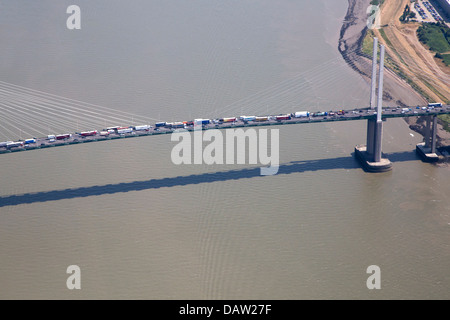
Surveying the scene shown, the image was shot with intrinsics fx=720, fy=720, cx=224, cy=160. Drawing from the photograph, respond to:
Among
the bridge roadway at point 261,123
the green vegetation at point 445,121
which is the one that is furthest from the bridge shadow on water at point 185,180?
the green vegetation at point 445,121

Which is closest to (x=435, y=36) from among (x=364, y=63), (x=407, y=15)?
(x=407, y=15)

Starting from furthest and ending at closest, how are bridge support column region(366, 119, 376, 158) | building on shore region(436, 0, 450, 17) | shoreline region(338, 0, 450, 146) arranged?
building on shore region(436, 0, 450, 17), shoreline region(338, 0, 450, 146), bridge support column region(366, 119, 376, 158)

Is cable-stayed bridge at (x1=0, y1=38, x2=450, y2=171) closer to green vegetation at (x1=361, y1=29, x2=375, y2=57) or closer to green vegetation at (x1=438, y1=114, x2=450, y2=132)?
green vegetation at (x1=438, y1=114, x2=450, y2=132)

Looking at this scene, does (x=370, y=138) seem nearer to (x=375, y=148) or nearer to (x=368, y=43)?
(x=375, y=148)

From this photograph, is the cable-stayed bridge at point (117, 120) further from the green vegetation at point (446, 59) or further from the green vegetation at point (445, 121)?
the green vegetation at point (446, 59)

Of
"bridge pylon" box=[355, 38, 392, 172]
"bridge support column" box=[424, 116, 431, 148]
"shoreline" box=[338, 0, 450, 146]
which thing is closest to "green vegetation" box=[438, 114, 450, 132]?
"shoreline" box=[338, 0, 450, 146]

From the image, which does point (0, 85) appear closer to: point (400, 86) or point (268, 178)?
point (268, 178)

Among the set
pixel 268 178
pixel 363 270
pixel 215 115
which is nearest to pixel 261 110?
pixel 215 115
